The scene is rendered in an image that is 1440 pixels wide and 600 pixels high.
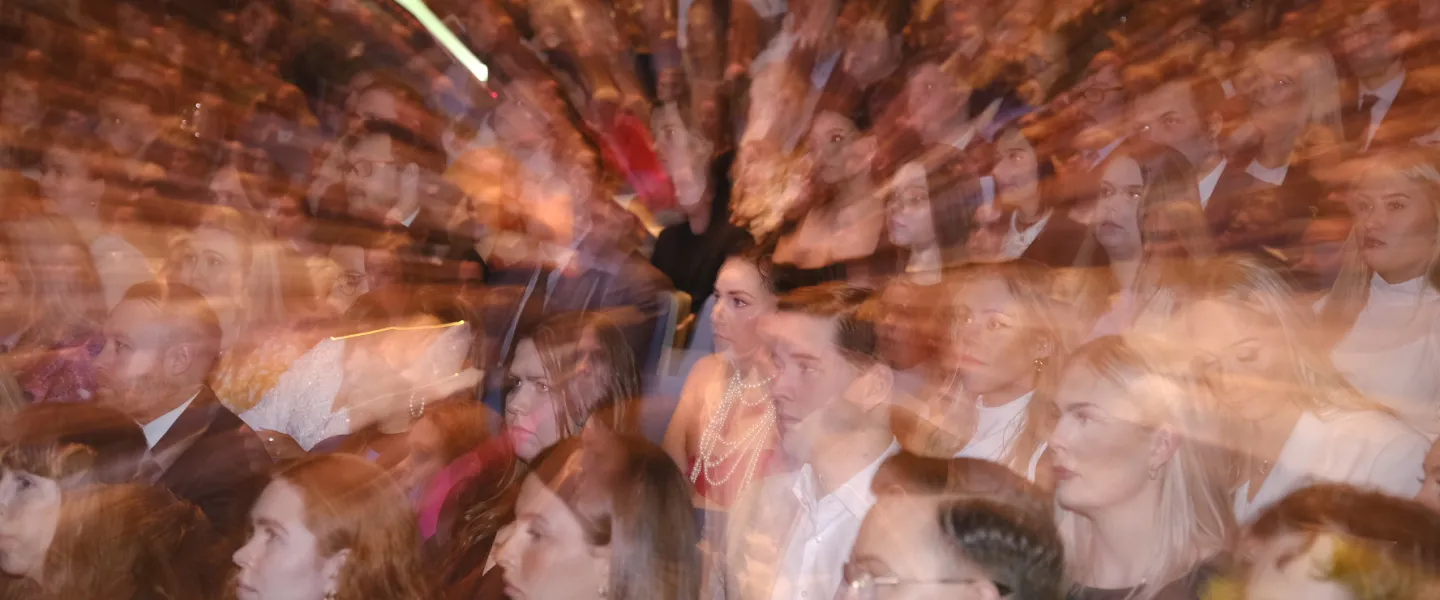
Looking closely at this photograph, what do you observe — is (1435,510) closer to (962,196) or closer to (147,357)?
(962,196)

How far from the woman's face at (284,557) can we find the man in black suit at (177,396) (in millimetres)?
112

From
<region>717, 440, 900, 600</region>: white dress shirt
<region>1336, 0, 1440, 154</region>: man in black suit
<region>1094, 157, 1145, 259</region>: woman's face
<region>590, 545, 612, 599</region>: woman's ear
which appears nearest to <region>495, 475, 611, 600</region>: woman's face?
<region>590, 545, 612, 599</region>: woman's ear

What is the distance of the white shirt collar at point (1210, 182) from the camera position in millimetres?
860

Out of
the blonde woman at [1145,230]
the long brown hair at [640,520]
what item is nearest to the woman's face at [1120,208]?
the blonde woman at [1145,230]

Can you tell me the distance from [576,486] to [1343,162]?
81cm

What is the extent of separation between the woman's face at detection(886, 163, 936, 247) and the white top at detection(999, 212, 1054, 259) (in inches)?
3.1

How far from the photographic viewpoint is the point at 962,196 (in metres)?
1.02

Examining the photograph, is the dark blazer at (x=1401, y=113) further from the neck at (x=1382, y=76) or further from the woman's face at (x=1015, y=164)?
the woman's face at (x=1015, y=164)

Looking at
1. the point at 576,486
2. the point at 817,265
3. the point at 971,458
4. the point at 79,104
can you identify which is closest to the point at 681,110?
the point at 817,265

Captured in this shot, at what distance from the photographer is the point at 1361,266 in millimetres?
792

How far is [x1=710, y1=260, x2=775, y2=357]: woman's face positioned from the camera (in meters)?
1.13

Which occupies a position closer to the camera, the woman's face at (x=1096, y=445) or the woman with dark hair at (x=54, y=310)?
the woman's face at (x=1096, y=445)

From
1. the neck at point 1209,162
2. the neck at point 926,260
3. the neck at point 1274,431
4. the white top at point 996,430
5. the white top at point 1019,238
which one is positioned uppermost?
the neck at point 1209,162

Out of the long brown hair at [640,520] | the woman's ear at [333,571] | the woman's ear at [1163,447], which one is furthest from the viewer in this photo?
the woman's ear at [333,571]
